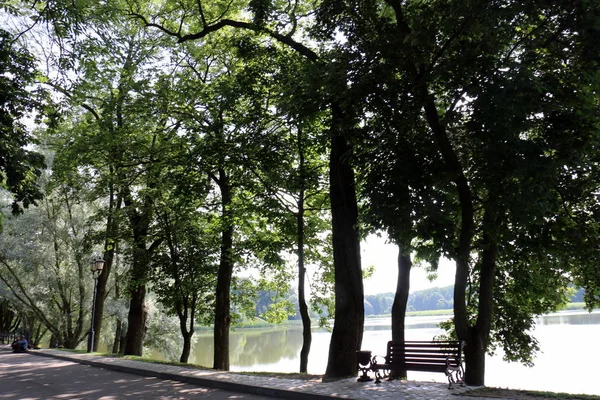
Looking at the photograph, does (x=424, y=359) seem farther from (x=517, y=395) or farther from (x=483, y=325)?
(x=517, y=395)

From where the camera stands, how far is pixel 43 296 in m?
32.7

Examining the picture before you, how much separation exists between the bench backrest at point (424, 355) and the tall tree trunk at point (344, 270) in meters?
0.99

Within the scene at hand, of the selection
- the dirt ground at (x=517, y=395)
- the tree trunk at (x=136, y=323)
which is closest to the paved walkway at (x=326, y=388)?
the dirt ground at (x=517, y=395)

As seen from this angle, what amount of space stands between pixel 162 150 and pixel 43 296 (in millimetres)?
21255

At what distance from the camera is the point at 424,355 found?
1001cm

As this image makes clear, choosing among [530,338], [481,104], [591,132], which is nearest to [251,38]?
[481,104]

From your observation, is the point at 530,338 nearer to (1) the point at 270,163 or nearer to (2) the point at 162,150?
(1) the point at 270,163

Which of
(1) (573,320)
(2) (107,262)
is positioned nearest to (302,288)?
(2) (107,262)

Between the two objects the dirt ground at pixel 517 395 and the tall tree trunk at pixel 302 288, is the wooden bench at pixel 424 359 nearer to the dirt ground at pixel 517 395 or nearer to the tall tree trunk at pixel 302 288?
the dirt ground at pixel 517 395

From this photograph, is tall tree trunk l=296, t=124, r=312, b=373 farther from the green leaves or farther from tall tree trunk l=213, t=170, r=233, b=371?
the green leaves

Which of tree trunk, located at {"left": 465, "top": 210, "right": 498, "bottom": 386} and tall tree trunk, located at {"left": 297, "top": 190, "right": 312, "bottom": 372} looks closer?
tree trunk, located at {"left": 465, "top": 210, "right": 498, "bottom": 386}

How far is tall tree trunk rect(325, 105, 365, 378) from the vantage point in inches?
443

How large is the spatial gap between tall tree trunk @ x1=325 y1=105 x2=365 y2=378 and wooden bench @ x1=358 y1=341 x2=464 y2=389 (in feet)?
3.13

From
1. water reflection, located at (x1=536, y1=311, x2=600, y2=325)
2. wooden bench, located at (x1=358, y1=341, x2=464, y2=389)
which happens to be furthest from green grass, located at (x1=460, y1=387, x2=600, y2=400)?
water reflection, located at (x1=536, y1=311, x2=600, y2=325)
